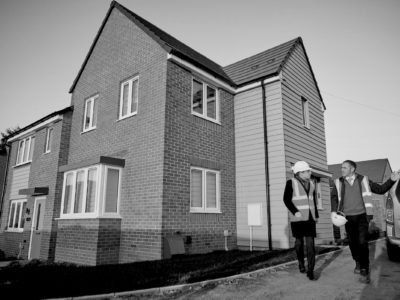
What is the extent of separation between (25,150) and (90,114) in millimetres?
5881

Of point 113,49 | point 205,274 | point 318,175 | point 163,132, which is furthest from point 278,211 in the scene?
point 113,49

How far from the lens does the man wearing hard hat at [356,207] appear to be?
512 centimetres

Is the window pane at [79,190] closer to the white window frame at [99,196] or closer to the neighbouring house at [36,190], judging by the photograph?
the white window frame at [99,196]

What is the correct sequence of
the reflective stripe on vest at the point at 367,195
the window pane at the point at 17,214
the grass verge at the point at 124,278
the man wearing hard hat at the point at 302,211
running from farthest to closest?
1. the window pane at the point at 17,214
2. the reflective stripe on vest at the point at 367,195
3. the man wearing hard hat at the point at 302,211
4. the grass verge at the point at 124,278

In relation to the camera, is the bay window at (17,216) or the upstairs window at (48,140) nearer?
the upstairs window at (48,140)

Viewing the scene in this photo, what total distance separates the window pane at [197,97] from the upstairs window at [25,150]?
922 centimetres

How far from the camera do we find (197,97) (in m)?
10.6

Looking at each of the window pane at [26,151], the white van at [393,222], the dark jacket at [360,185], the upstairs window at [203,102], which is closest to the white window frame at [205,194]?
the upstairs window at [203,102]

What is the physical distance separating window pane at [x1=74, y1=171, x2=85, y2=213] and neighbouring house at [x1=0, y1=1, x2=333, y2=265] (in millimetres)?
32

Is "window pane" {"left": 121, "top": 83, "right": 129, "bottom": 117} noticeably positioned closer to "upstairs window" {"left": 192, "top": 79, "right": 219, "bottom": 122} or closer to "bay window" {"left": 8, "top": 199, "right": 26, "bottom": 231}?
"upstairs window" {"left": 192, "top": 79, "right": 219, "bottom": 122}

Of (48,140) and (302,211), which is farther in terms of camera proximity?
(48,140)

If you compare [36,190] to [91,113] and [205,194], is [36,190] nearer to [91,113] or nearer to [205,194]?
[91,113]

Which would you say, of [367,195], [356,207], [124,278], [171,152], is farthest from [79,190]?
[367,195]

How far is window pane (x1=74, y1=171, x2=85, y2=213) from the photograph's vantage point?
9961mm
